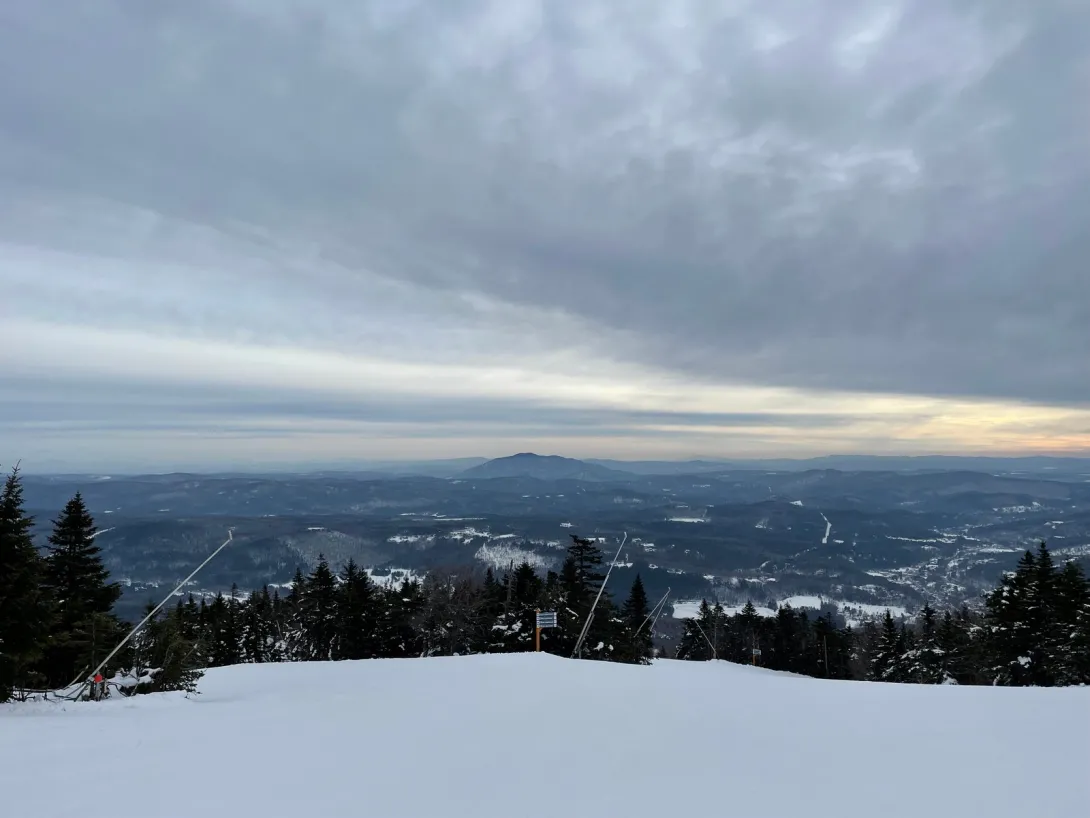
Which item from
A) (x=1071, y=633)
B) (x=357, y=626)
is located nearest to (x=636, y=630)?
(x=357, y=626)

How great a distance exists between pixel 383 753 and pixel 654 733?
3672 mm

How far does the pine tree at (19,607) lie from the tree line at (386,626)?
0.08 feet

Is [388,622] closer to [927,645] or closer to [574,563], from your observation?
[574,563]

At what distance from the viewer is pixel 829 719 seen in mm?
9352

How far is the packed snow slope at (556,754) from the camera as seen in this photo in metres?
5.74

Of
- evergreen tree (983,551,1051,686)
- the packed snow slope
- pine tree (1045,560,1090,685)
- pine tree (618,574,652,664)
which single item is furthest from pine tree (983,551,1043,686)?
the packed snow slope

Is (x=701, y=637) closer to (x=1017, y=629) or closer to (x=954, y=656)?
(x=954, y=656)

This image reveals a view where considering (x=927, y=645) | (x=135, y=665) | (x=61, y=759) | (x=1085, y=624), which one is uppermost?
(x=61, y=759)

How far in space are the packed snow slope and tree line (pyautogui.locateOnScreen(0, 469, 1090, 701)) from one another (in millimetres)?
2434

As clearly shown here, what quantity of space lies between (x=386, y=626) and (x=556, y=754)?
3985cm

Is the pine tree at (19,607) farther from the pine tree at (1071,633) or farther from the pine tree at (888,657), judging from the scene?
the pine tree at (888,657)

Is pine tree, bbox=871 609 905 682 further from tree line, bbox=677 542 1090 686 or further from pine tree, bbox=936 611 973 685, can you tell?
pine tree, bbox=936 611 973 685

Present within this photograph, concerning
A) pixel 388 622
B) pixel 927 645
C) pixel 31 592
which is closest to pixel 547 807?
pixel 31 592

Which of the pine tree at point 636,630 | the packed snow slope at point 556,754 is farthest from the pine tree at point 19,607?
the pine tree at point 636,630
